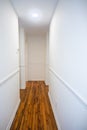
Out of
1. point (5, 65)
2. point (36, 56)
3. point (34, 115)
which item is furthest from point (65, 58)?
point (36, 56)

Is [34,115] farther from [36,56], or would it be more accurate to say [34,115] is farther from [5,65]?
[36,56]

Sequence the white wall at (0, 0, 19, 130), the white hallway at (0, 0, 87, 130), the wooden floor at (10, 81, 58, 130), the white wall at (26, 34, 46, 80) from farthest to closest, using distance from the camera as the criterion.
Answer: the white wall at (26, 34, 46, 80) < the wooden floor at (10, 81, 58, 130) < the white wall at (0, 0, 19, 130) < the white hallway at (0, 0, 87, 130)

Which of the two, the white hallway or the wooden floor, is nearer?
the white hallway

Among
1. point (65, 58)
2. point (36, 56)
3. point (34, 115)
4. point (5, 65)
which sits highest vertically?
point (36, 56)

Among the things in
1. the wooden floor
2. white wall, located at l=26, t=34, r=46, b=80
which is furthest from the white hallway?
white wall, located at l=26, t=34, r=46, b=80

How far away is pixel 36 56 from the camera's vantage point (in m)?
6.46

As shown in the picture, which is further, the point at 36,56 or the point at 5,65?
the point at 36,56

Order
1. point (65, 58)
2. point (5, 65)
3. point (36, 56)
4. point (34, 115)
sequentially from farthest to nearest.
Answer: point (36, 56)
point (34, 115)
point (5, 65)
point (65, 58)

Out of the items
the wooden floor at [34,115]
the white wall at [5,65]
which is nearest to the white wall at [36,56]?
the wooden floor at [34,115]

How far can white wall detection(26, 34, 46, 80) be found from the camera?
637cm

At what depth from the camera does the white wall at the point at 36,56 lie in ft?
20.9

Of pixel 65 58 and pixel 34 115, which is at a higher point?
pixel 65 58

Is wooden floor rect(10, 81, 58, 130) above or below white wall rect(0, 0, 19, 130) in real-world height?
below

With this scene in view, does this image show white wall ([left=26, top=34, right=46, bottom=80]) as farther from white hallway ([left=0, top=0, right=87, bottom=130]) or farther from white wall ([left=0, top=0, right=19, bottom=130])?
white wall ([left=0, top=0, right=19, bottom=130])
